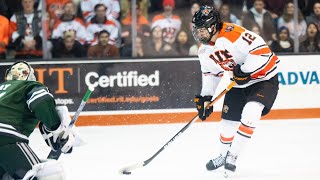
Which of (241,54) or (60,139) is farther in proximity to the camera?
(241,54)

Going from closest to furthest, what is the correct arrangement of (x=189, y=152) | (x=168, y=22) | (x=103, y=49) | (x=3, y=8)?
(x=189, y=152) < (x=3, y=8) < (x=103, y=49) < (x=168, y=22)

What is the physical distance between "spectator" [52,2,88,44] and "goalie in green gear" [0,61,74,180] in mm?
3536

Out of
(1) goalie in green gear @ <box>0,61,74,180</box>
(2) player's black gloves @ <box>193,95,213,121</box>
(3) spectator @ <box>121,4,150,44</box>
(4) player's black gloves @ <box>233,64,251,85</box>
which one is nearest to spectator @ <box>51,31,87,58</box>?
(3) spectator @ <box>121,4,150,44</box>

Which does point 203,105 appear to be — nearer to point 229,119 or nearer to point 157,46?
point 229,119

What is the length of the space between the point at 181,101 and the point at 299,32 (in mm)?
1276

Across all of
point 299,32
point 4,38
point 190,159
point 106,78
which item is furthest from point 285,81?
point 4,38

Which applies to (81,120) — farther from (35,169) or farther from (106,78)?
(35,169)

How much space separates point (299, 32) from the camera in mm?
6691

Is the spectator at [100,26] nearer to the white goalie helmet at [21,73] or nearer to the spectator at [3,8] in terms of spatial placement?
the spectator at [3,8]

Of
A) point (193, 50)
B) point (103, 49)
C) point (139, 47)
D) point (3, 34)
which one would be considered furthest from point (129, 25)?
point (3, 34)

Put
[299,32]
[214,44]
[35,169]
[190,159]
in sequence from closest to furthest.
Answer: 1. [35,169]
2. [214,44]
3. [190,159]
4. [299,32]

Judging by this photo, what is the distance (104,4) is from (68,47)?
0.49m

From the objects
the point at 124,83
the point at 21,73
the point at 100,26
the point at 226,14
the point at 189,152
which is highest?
the point at 21,73

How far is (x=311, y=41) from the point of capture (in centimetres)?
668
